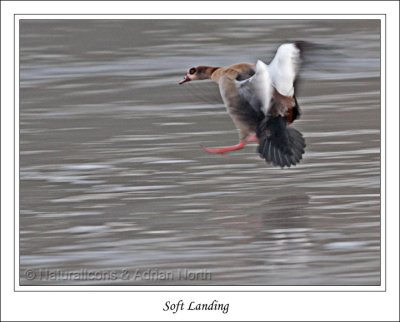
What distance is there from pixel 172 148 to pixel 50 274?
6.37 feet

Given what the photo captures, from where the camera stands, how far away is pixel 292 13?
855 cm

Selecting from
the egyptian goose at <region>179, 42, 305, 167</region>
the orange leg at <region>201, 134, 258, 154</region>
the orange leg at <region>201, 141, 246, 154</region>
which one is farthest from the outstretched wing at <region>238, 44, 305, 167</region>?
the orange leg at <region>201, 141, 246, 154</region>

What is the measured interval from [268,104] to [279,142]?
275 mm

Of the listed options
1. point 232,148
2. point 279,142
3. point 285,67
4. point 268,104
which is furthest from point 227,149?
point 285,67

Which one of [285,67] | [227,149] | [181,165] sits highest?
[285,67]

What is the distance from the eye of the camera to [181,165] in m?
7.89

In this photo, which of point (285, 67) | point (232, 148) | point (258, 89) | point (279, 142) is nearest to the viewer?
point (285, 67)

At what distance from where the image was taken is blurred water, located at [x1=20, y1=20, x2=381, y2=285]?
6.56 meters

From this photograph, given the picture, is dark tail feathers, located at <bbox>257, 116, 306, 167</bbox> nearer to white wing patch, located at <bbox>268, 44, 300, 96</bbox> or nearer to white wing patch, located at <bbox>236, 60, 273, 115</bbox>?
white wing patch, located at <bbox>236, 60, 273, 115</bbox>

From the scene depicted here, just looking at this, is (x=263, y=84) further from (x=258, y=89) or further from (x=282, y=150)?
(x=282, y=150)

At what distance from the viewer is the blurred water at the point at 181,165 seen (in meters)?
6.56

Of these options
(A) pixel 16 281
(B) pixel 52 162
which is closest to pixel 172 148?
(B) pixel 52 162

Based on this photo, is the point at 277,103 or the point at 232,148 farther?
the point at 232,148

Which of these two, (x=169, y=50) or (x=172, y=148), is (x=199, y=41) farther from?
(x=172, y=148)
